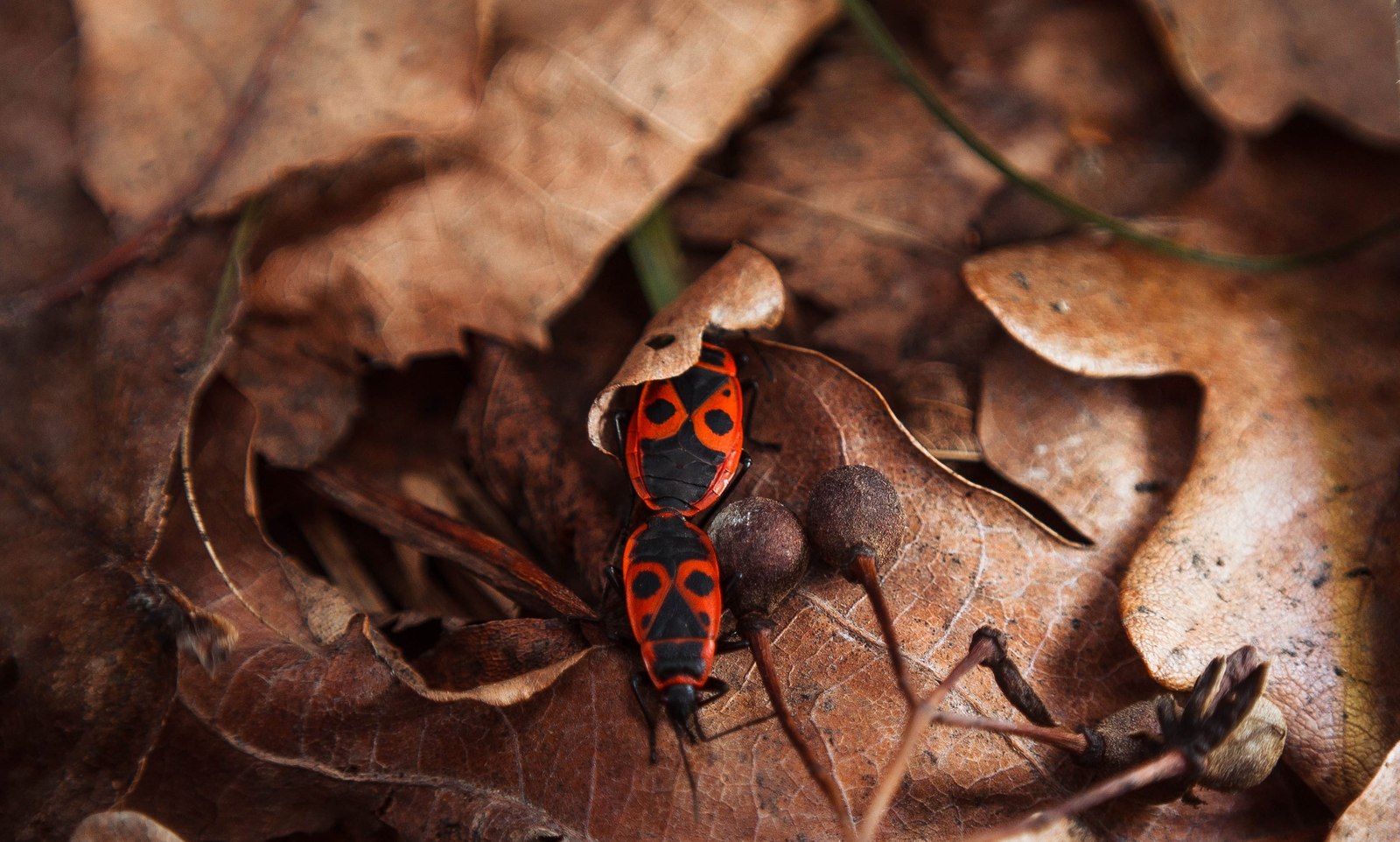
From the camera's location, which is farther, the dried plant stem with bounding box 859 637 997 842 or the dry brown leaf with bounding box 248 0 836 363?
the dry brown leaf with bounding box 248 0 836 363

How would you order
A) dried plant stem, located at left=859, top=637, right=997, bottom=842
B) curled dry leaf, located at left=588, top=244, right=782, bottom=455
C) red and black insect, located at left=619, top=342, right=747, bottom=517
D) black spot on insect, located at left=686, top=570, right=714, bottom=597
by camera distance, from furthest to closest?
red and black insect, located at left=619, top=342, right=747, bottom=517 < curled dry leaf, located at left=588, top=244, right=782, bottom=455 < black spot on insect, located at left=686, top=570, right=714, bottom=597 < dried plant stem, located at left=859, top=637, right=997, bottom=842

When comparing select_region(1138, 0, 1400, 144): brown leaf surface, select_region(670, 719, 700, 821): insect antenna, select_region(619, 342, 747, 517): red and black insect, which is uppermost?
select_region(1138, 0, 1400, 144): brown leaf surface

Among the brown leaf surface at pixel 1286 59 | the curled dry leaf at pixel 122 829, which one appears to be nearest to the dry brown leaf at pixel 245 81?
the curled dry leaf at pixel 122 829

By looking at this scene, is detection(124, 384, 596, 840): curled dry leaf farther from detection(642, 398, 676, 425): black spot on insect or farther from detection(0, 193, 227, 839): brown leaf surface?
detection(642, 398, 676, 425): black spot on insect

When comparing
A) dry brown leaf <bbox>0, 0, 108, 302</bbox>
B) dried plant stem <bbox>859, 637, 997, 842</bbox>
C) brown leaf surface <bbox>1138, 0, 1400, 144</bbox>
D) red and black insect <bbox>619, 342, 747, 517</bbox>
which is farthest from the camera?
brown leaf surface <bbox>1138, 0, 1400, 144</bbox>

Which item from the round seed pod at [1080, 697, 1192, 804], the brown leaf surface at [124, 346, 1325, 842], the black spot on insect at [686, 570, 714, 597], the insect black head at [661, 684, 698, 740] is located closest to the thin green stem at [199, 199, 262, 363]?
the brown leaf surface at [124, 346, 1325, 842]

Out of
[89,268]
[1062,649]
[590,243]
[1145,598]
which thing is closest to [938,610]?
[1062,649]

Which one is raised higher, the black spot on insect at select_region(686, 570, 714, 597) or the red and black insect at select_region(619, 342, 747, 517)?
the red and black insect at select_region(619, 342, 747, 517)
